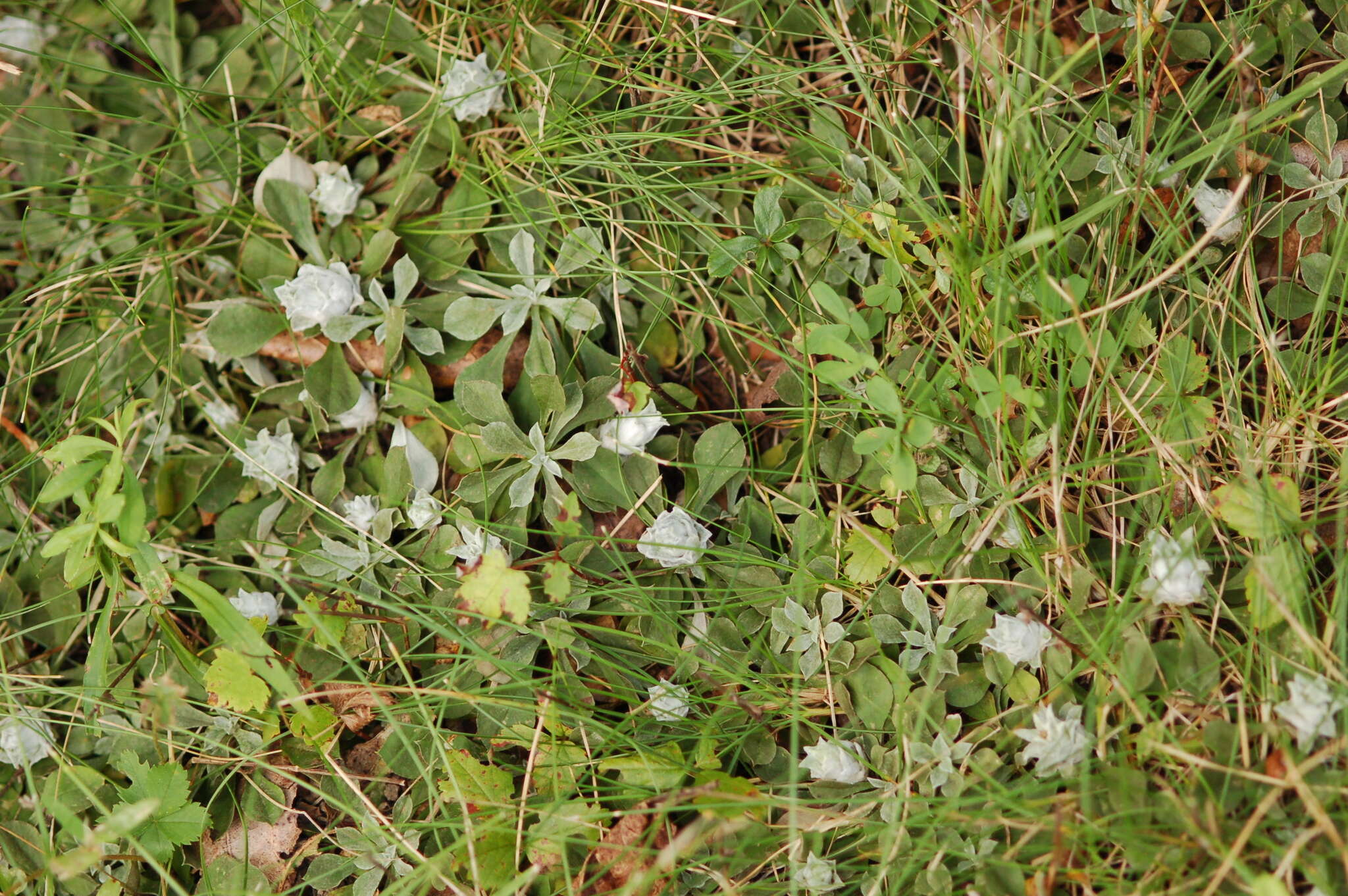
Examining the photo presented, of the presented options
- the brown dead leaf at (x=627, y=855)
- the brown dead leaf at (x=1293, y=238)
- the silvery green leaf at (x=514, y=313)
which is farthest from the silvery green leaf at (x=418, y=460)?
the brown dead leaf at (x=1293, y=238)

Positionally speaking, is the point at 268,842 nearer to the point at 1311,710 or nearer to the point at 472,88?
the point at 472,88

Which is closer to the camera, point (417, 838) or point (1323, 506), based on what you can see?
point (1323, 506)

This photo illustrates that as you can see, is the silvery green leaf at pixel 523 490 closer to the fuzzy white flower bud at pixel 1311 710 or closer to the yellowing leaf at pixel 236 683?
the yellowing leaf at pixel 236 683

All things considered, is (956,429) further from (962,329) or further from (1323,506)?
(1323,506)

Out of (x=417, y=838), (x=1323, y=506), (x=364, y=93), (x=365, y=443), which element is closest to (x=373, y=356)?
(x=365, y=443)

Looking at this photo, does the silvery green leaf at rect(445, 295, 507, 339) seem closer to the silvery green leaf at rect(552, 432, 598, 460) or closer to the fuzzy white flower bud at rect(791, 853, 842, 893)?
the silvery green leaf at rect(552, 432, 598, 460)

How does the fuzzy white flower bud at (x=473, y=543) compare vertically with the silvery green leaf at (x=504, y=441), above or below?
below

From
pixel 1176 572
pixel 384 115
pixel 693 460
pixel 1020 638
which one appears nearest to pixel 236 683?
pixel 693 460
